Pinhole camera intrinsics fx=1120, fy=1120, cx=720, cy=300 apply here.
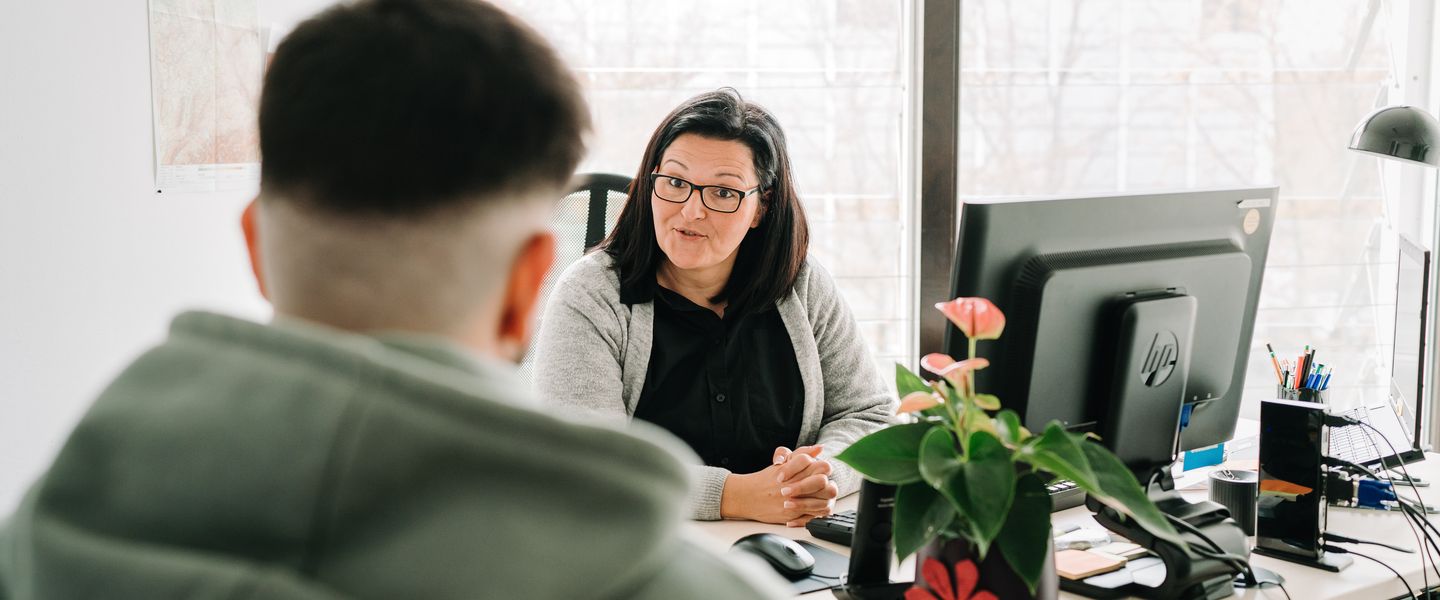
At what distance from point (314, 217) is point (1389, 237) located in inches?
124

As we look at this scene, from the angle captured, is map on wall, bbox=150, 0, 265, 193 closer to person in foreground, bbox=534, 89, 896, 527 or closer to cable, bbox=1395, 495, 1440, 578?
person in foreground, bbox=534, 89, 896, 527

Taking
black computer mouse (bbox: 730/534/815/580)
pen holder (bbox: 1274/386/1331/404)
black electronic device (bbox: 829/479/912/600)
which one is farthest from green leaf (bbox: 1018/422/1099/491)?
pen holder (bbox: 1274/386/1331/404)

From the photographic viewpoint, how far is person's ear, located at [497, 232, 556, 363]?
606 mm

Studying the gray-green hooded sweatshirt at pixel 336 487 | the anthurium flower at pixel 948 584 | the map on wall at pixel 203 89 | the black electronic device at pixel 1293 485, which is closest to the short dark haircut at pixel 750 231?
the map on wall at pixel 203 89

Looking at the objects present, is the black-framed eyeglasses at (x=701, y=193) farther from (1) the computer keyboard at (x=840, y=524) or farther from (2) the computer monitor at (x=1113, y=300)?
(2) the computer monitor at (x=1113, y=300)

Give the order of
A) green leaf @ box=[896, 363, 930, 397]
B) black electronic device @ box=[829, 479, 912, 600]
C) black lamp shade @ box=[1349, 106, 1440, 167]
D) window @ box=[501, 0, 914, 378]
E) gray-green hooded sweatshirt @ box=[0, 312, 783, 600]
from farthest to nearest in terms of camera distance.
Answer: window @ box=[501, 0, 914, 378]
black lamp shade @ box=[1349, 106, 1440, 167]
black electronic device @ box=[829, 479, 912, 600]
green leaf @ box=[896, 363, 930, 397]
gray-green hooded sweatshirt @ box=[0, 312, 783, 600]

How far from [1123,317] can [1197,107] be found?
182 centimetres

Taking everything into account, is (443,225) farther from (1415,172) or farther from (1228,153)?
(1415,172)

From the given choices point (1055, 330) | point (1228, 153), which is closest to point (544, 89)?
point (1055, 330)

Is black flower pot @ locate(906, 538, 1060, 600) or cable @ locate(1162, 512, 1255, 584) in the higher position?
black flower pot @ locate(906, 538, 1060, 600)

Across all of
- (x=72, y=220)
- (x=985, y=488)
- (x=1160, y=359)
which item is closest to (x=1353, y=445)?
(x=1160, y=359)

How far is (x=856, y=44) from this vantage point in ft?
9.43

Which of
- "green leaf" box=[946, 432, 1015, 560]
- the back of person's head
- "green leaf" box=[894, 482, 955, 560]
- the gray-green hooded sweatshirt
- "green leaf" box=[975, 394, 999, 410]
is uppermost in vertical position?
the back of person's head

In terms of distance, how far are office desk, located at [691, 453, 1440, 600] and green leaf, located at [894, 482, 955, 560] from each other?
9.4 inches
